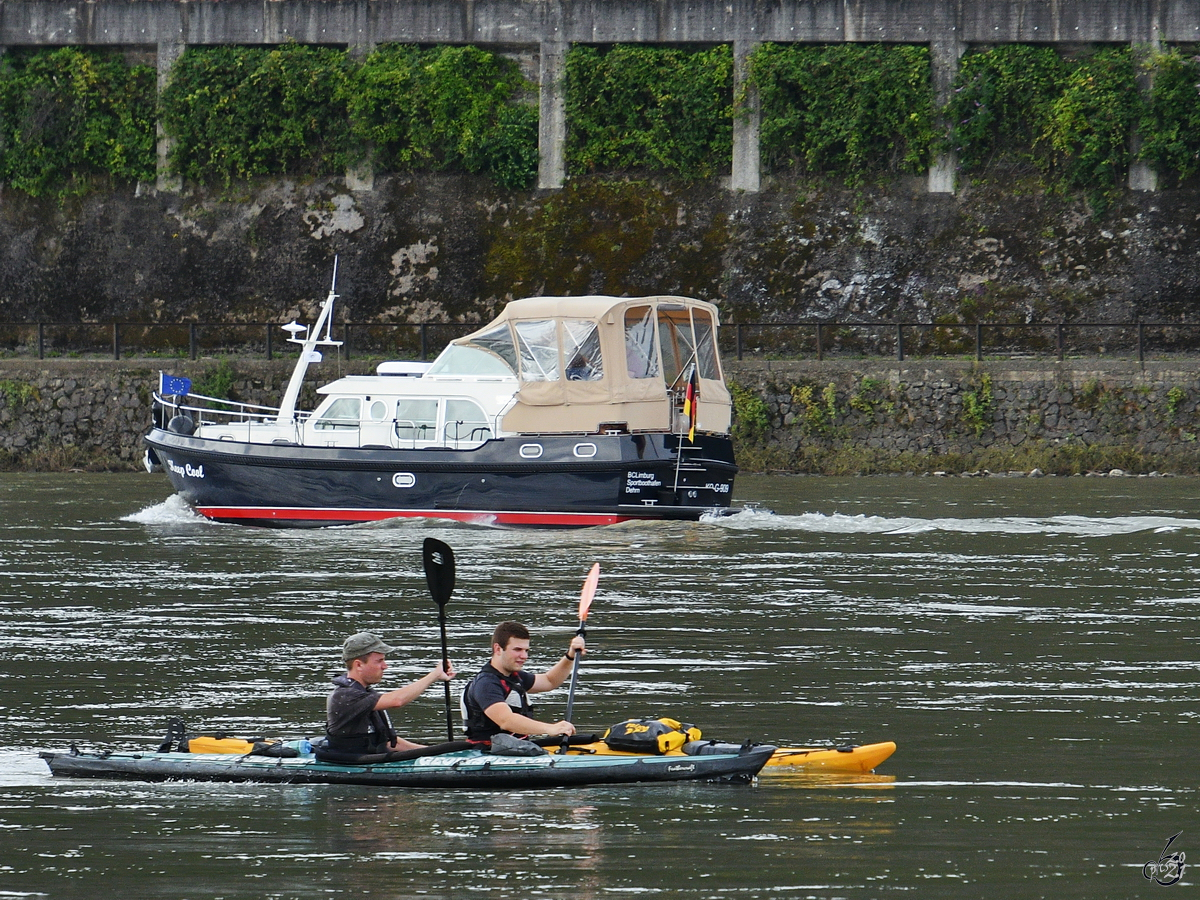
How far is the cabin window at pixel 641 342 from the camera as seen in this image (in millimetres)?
23516

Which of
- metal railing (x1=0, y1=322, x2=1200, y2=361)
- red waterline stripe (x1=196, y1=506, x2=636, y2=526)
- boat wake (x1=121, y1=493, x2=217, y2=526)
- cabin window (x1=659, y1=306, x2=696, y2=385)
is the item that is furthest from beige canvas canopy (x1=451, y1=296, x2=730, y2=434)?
metal railing (x1=0, y1=322, x2=1200, y2=361)

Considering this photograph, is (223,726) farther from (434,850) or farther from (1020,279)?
(1020,279)

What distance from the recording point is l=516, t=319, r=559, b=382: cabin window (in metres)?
23.2

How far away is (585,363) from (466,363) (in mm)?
2038

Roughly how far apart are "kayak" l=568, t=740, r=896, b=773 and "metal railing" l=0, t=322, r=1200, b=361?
24.5 m

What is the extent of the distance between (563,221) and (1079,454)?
12.3 metres

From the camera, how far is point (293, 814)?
891 centimetres

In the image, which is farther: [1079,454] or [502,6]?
[502,6]

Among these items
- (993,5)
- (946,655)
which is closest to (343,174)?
(993,5)

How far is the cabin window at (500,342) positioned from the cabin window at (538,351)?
29cm

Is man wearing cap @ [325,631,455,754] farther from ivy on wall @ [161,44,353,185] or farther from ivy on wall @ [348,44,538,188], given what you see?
ivy on wall @ [161,44,353,185]

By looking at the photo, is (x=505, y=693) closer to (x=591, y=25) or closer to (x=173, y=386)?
(x=173, y=386)

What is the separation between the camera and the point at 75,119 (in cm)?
3931

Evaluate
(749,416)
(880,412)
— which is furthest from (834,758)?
(880,412)
